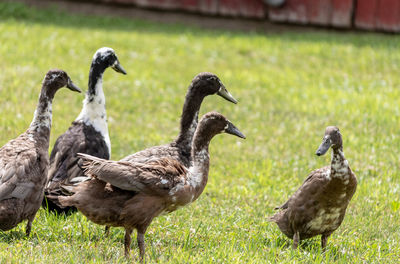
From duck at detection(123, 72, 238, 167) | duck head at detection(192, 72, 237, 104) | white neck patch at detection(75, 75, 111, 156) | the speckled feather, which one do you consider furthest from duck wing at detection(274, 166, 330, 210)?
white neck patch at detection(75, 75, 111, 156)

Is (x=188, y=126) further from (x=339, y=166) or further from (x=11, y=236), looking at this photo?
(x=11, y=236)

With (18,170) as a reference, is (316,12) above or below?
below

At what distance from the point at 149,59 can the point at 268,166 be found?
580 centimetres

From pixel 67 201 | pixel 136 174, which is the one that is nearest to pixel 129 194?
pixel 136 174

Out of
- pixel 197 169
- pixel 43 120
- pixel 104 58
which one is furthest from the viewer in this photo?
pixel 104 58

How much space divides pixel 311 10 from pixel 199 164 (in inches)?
476

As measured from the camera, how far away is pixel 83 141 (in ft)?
24.1

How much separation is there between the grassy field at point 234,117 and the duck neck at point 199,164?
0.56 meters

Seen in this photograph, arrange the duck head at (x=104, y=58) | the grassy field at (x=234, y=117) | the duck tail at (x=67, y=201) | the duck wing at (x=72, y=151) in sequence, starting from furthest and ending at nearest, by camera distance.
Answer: the duck head at (x=104, y=58), the duck wing at (x=72, y=151), the grassy field at (x=234, y=117), the duck tail at (x=67, y=201)

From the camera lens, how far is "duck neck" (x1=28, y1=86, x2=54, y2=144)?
21.3 ft

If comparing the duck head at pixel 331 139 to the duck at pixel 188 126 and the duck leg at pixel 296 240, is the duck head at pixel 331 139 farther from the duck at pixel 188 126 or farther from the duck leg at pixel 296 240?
the duck at pixel 188 126

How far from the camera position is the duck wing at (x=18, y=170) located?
19.3 feet

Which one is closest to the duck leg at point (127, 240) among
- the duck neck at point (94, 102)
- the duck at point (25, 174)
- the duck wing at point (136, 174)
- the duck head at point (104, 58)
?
the duck wing at point (136, 174)

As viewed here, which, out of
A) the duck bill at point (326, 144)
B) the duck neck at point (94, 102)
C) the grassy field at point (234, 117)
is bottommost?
the grassy field at point (234, 117)
